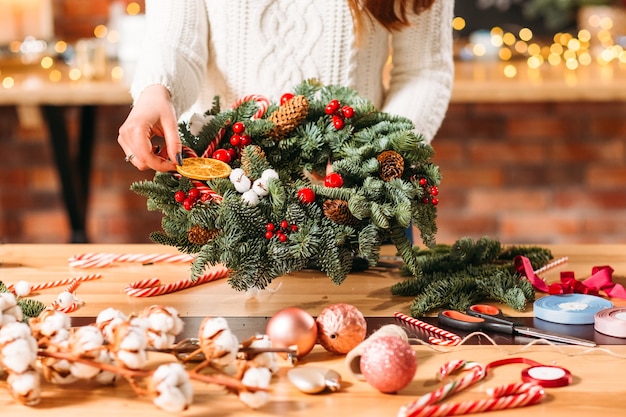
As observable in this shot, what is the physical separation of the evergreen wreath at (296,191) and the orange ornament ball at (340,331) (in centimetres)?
11

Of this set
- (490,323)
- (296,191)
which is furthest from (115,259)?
(490,323)

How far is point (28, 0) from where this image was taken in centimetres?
336

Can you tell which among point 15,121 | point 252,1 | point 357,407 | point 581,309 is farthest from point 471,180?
point 357,407

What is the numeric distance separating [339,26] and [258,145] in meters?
0.53

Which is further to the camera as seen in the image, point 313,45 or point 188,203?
point 313,45

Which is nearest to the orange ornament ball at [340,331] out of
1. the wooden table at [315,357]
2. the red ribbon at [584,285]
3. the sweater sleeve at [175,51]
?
the wooden table at [315,357]

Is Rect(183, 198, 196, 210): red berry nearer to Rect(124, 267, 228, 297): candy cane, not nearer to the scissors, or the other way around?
Rect(124, 267, 228, 297): candy cane

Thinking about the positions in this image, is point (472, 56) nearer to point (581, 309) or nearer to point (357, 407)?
point (581, 309)

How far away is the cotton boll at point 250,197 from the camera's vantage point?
3.49ft

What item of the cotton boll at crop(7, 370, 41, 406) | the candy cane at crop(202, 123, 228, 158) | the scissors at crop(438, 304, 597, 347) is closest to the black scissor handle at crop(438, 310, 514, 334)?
the scissors at crop(438, 304, 597, 347)

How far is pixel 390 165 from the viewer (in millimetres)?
1098

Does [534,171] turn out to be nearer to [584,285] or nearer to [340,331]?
[584,285]

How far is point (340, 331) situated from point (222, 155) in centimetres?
30

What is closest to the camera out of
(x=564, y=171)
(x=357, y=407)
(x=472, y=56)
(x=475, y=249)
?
(x=357, y=407)
